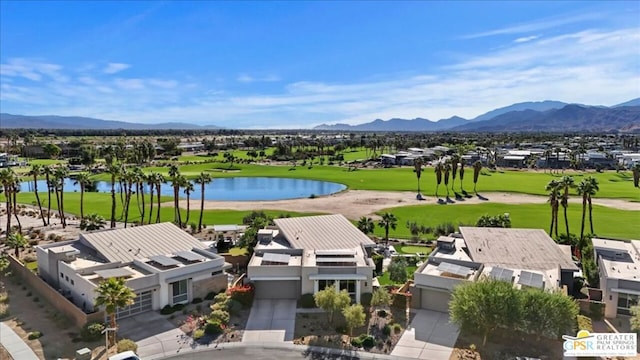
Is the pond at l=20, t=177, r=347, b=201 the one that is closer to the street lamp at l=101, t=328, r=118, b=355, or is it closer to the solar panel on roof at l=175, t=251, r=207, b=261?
the solar panel on roof at l=175, t=251, r=207, b=261

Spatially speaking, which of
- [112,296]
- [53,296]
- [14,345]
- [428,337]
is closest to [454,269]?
[428,337]

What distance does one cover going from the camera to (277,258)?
3612 cm

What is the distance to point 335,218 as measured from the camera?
4528 centimetres

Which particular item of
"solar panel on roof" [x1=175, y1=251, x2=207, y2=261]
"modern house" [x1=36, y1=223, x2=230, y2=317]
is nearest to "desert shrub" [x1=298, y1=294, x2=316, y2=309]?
"modern house" [x1=36, y1=223, x2=230, y2=317]

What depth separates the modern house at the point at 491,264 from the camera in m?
32.5

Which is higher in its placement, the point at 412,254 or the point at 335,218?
the point at 335,218

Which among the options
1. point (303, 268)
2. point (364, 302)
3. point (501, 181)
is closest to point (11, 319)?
point (303, 268)

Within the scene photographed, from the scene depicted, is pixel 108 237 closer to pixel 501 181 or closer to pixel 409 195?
pixel 409 195

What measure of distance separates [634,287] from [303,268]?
23131mm

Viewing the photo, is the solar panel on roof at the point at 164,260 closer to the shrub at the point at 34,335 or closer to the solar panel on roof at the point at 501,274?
the shrub at the point at 34,335

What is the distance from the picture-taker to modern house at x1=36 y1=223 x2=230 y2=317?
3244cm

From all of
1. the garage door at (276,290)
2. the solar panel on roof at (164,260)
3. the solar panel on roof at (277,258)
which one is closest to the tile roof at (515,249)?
the garage door at (276,290)

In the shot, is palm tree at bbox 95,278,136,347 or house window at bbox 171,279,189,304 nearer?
palm tree at bbox 95,278,136,347

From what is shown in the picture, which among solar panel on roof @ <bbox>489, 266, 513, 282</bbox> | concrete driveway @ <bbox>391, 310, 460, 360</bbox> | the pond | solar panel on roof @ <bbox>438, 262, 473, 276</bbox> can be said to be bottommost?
concrete driveway @ <bbox>391, 310, 460, 360</bbox>
